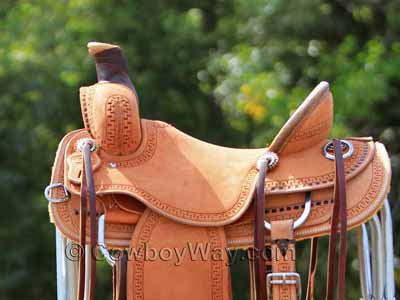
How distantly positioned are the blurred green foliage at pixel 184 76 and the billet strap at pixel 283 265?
324cm

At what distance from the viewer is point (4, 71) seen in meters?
6.43

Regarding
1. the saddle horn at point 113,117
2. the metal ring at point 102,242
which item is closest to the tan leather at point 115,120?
the saddle horn at point 113,117

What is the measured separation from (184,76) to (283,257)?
535 cm

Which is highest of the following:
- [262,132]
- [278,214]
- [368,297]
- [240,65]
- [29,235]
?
[240,65]

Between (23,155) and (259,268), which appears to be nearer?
(259,268)

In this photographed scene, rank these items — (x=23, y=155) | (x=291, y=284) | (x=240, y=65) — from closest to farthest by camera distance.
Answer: (x=291, y=284)
(x=240, y=65)
(x=23, y=155)

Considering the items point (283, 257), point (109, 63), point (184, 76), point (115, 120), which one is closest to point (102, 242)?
point (115, 120)

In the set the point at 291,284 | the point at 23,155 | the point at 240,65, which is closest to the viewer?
the point at 291,284

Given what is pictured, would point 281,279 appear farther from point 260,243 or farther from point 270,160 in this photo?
point 270,160

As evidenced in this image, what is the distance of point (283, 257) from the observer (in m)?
2.42

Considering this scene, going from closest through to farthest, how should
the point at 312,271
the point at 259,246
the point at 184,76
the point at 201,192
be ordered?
the point at 259,246, the point at 201,192, the point at 312,271, the point at 184,76

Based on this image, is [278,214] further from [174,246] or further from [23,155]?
[23,155]

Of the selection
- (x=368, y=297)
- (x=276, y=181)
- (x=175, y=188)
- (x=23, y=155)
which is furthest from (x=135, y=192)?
(x=23, y=155)

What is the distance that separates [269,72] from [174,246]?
13.4 ft
